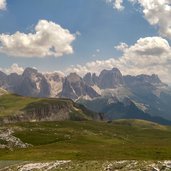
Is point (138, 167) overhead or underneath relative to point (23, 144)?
overhead

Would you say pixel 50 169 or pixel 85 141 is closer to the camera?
pixel 50 169

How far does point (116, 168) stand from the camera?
5053cm

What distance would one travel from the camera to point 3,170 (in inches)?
2399

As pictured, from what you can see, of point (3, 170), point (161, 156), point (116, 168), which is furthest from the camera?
point (161, 156)

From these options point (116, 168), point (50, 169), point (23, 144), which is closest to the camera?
point (116, 168)

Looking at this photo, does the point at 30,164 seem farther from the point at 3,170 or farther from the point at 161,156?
the point at 161,156

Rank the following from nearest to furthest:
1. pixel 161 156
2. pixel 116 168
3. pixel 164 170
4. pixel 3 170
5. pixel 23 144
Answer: pixel 164 170, pixel 116 168, pixel 3 170, pixel 161 156, pixel 23 144

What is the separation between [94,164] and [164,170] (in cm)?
1140

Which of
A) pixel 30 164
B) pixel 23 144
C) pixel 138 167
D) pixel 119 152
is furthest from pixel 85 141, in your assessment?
pixel 138 167

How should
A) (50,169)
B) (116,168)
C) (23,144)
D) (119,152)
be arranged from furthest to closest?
(23,144), (119,152), (50,169), (116,168)

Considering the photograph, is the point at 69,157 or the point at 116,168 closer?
the point at 116,168

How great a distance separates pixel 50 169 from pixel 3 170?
10116mm

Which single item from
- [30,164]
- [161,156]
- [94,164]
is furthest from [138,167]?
[161,156]

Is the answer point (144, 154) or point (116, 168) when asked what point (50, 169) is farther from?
point (144, 154)
